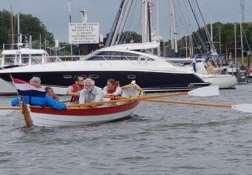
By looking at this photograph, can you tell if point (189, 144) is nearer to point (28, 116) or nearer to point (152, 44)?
point (28, 116)

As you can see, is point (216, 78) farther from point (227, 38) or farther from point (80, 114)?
point (227, 38)

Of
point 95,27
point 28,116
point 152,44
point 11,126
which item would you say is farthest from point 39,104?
point 95,27

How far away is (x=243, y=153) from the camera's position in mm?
21797

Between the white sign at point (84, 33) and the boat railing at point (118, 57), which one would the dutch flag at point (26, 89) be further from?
the white sign at point (84, 33)

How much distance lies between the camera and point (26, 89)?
2619 centimetres

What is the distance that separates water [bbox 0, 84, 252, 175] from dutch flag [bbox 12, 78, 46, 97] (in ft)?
4.48

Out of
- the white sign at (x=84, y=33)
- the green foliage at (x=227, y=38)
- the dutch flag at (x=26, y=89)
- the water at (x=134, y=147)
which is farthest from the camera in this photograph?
the green foliage at (x=227, y=38)

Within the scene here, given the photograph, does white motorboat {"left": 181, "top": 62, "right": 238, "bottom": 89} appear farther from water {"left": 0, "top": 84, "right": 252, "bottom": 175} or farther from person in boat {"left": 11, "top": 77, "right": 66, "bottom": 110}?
person in boat {"left": 11, "top": 77, "right": 66, "bottom": 110}

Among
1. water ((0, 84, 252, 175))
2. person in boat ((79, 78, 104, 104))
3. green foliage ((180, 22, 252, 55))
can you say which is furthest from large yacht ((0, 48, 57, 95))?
green foliage ((180, 22, 252, 55))

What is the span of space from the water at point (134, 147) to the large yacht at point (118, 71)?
50.7 feet

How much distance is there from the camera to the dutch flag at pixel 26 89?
1027 inches

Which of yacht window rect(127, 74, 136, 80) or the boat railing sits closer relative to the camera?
yacht window rect(127, 74, 136, 80)

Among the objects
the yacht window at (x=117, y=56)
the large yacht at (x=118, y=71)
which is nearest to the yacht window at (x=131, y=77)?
the large yacht at (x=118, y=71)

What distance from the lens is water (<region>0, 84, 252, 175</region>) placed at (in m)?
19.8
